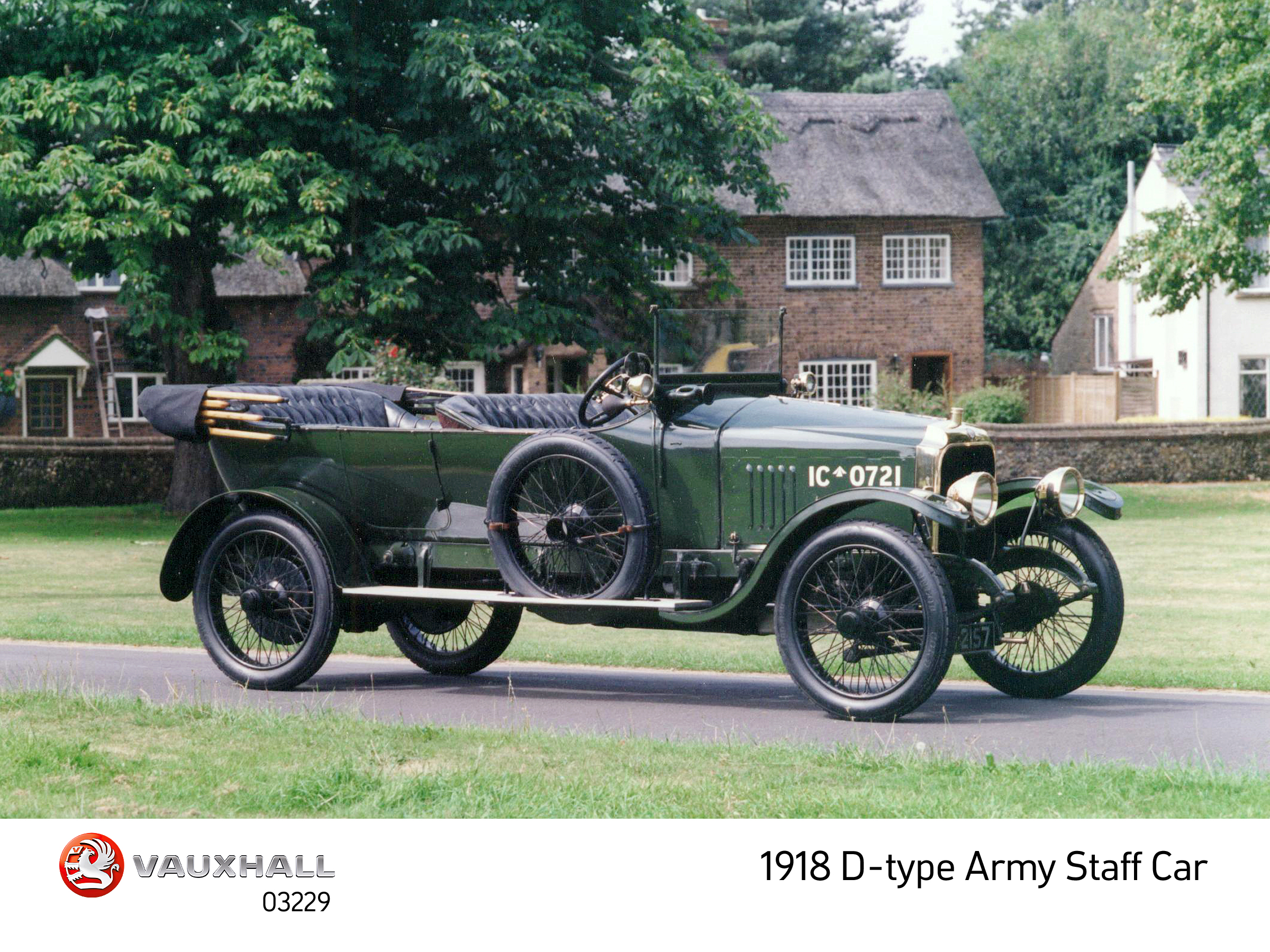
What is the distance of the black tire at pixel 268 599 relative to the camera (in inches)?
365

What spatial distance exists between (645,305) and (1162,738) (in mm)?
20409

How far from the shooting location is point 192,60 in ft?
74.2

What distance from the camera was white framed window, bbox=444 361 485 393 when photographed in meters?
41.3

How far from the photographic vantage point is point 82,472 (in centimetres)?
3234

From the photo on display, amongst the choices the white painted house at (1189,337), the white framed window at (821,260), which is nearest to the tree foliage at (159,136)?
the white framed window at (821,260)

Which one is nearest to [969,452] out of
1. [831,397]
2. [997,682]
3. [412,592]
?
[997,682]

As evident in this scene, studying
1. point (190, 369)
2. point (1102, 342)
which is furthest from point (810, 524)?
point (1102, 342)

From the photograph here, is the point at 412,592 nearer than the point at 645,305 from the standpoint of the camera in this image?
Yes

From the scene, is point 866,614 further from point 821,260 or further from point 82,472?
point 821,260

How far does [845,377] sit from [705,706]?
34253 mm

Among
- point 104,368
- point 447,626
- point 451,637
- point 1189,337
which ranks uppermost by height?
point 1189,337

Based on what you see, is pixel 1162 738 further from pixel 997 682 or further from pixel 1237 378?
pixel 1237 378

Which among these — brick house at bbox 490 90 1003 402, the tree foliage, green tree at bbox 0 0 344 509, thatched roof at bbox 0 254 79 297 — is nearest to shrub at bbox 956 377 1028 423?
brick house at bbox 490 90 1003 402
